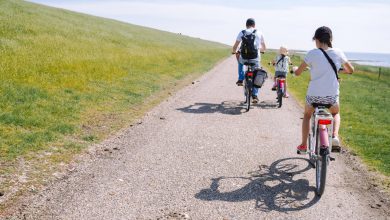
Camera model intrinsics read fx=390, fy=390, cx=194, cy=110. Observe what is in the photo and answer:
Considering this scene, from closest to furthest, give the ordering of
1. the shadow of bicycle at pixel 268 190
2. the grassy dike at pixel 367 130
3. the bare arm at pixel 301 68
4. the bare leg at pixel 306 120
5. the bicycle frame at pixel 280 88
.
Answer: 1. the shadow of bicycle at pixel 268 190
2. the bare arm at pixel 301 68
3. the bare leg at pixel 306 120
4. the grassy dike at pixel 367 130
5. the bicycle frame at pixel 280 88

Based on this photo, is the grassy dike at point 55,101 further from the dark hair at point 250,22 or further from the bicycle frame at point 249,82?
the dark hair at point 250,22

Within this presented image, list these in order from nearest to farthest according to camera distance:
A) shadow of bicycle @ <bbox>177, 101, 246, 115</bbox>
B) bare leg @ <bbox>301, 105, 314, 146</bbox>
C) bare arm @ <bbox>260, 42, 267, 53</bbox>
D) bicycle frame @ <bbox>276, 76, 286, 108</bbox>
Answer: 1. bare leg @ <bbox>301, 105, 314, 146</bbox>
2. shadow of bicycle @ <bbox>177, 101, 246, 115</bbox>
3. bare arm @ <bbox>260, 42, 267, 53</bbox>
4. bicycle frame @ <bbox>276, 76, 286, 108</bbox>

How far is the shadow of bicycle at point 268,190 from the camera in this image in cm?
543

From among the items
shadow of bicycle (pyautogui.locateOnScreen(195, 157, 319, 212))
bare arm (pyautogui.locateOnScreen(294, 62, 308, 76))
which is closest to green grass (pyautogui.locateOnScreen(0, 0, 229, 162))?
shadow of bicycle (pyautogui.locateOnScreen(195, 157, 319, 212))

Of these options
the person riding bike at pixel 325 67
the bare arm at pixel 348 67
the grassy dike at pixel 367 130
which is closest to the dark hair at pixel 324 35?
the person riding bike at pixel 325 67

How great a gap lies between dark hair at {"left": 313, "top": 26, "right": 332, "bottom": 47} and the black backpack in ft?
20.8

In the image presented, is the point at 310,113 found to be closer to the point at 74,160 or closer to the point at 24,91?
the point at 74,160

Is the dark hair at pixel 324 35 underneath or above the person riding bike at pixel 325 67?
above

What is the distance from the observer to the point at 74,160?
696 centimetres

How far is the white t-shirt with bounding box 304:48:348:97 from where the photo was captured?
19.7 ft

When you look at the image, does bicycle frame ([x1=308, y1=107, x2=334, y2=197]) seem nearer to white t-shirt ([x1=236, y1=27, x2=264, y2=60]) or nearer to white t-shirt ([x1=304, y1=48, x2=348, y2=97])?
white t-shirt ([x1=304, y1=48, x2=348, y2=97])

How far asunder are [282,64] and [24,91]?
27.7ft

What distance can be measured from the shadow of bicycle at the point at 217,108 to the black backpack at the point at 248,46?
173 centimetres

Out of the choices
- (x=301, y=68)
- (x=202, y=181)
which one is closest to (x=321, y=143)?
(x=301, y=68)
